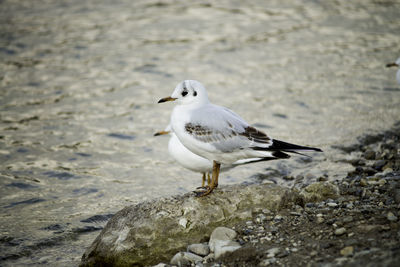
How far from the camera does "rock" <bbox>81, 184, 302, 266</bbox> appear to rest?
16.0 ft

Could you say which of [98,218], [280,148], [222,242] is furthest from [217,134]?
[98,218]

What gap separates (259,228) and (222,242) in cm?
47

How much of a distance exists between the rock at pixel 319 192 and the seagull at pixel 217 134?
80 cm

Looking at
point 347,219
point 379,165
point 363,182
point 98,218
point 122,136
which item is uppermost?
point 347,219

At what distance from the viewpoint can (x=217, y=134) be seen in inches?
197

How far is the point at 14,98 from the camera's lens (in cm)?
1084

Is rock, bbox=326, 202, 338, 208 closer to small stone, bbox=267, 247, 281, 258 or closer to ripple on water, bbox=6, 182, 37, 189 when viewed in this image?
small stone, bbox=267, 247, 281, 258

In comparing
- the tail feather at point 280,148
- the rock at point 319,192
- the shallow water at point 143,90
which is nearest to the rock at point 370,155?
the shallow water at point 143,90

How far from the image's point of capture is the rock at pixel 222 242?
14.7 ft

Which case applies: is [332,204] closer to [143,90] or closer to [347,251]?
[347,251]

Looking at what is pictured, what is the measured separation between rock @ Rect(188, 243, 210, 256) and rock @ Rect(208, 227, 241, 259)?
0.16 ft

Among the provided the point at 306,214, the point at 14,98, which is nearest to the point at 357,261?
the point at 306,214

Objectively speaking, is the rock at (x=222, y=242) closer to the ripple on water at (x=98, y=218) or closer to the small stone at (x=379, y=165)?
the ripple on water at (x=98, y=218)

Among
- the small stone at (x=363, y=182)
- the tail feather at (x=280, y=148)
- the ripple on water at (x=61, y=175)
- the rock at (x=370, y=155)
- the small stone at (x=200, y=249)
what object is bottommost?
the ripple on water at (x=61, y=175)
